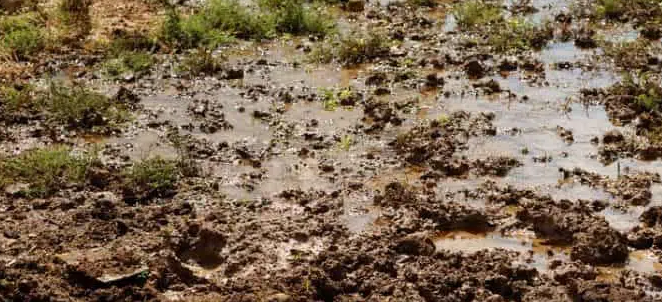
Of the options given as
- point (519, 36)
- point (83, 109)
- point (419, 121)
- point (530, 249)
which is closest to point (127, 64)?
point (83, 109)

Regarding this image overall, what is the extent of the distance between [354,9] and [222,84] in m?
Answer: 2.30

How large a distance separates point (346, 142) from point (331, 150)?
0.52ft

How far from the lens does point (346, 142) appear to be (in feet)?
25.9

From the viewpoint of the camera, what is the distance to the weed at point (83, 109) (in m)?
8.35

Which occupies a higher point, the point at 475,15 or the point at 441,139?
the point at 475,15

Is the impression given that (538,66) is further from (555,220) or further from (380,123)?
(555,220)

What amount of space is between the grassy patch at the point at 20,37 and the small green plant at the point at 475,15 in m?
4.23

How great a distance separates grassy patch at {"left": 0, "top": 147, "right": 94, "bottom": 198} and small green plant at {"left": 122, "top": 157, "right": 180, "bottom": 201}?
1.21ft

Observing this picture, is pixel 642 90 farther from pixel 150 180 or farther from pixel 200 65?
pixel 150 180

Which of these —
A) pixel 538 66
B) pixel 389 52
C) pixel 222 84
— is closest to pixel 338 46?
pixel 389 52

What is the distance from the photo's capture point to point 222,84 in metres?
9.09

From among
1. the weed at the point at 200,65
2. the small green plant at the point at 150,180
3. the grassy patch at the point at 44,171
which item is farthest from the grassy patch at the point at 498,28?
the grassy patch at the point at 44,171

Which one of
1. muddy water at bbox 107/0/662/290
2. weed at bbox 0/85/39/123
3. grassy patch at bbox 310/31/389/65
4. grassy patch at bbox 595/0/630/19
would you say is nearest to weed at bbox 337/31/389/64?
grassy patch at bbox 310/31/389/65

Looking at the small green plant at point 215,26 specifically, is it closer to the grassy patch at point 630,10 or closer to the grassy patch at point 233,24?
the grassy patch at point 233,24
